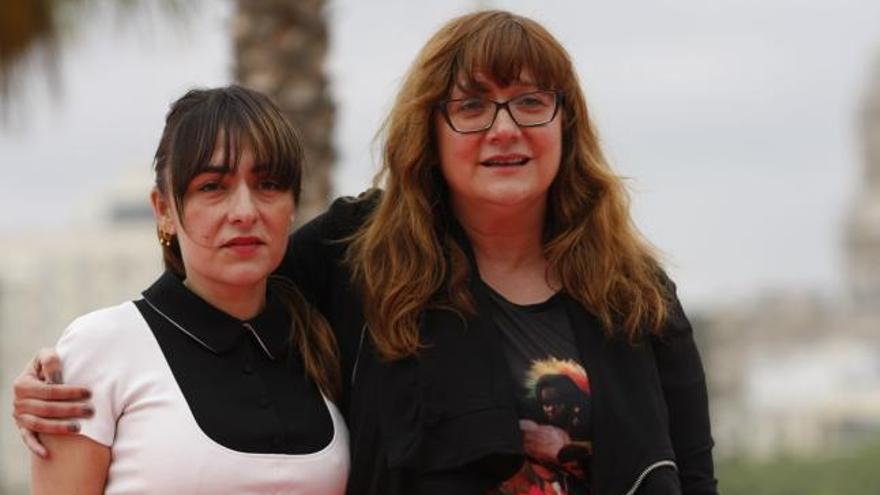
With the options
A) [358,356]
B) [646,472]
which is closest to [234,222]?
[358,356]

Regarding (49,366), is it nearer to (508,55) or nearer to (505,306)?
(505,306)

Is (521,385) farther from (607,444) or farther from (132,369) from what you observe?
(132,369)

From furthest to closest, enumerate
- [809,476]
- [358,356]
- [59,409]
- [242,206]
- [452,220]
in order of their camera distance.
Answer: [809,476] → [452,220] → [358,356] → [242,206] → [59,409]

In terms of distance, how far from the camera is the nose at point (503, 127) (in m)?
3.87

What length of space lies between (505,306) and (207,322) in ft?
1.83

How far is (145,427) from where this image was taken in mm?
3662

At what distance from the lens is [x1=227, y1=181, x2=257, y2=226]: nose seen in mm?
3725

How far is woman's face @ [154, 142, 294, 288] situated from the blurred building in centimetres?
7757

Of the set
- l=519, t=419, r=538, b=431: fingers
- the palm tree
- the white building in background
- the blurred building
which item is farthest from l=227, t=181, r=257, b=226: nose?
the white building in background

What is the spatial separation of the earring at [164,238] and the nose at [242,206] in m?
0.20

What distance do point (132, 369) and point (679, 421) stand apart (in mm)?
1049

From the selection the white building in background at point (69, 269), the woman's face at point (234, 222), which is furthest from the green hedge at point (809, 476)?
the white building in background at point (69, 269)

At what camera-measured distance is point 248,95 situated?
12.6 feet

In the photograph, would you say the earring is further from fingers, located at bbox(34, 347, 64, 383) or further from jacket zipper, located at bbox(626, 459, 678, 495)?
jacket zipper, located at bbox(626, 459, 678, 495)
